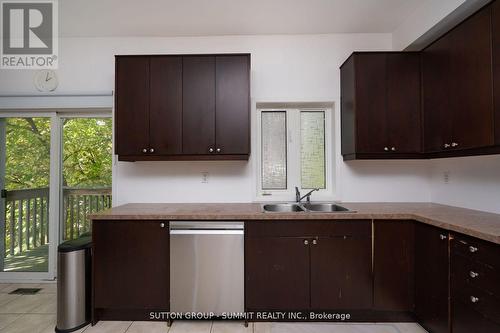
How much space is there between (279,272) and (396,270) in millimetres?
A: 955

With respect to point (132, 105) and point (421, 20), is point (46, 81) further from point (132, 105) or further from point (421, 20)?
point (421, 20)

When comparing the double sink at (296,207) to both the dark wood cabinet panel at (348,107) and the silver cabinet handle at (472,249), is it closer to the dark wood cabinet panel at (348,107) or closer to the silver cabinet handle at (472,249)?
the dark wood cabinet panel at (348,107)

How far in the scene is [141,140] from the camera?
2.37 metres

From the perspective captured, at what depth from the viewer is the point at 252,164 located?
2688 mm

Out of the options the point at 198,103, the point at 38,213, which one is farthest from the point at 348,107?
the point at 38,213

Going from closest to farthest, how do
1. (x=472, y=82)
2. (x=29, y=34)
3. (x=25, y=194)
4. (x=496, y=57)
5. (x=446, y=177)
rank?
(x=496, y=57)
(x=472, y=82)
(x=446, y=177)
(x=29, y=34)
(x=25, y=194)

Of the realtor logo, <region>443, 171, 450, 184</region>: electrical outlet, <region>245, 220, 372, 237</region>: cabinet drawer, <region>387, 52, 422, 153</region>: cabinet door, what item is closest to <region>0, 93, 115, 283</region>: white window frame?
the realtor logo

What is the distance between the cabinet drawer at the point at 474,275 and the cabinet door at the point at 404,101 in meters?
1.07

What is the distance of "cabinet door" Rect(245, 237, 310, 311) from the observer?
205 centimetres

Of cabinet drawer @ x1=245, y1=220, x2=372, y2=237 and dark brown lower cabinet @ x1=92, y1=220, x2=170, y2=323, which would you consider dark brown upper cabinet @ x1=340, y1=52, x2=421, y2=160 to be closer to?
cabinet drawer @ x1=245, y1=220, x2=372, y2=237

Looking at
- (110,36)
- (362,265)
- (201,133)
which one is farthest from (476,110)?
(110,36)

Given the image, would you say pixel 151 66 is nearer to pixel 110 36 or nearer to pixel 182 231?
pixel 110 36

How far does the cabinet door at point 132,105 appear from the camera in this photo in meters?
2.36

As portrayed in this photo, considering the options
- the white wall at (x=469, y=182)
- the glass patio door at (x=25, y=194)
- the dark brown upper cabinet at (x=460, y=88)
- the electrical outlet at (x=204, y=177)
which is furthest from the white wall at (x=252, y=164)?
the glass patio door at (x=25, y=194)
